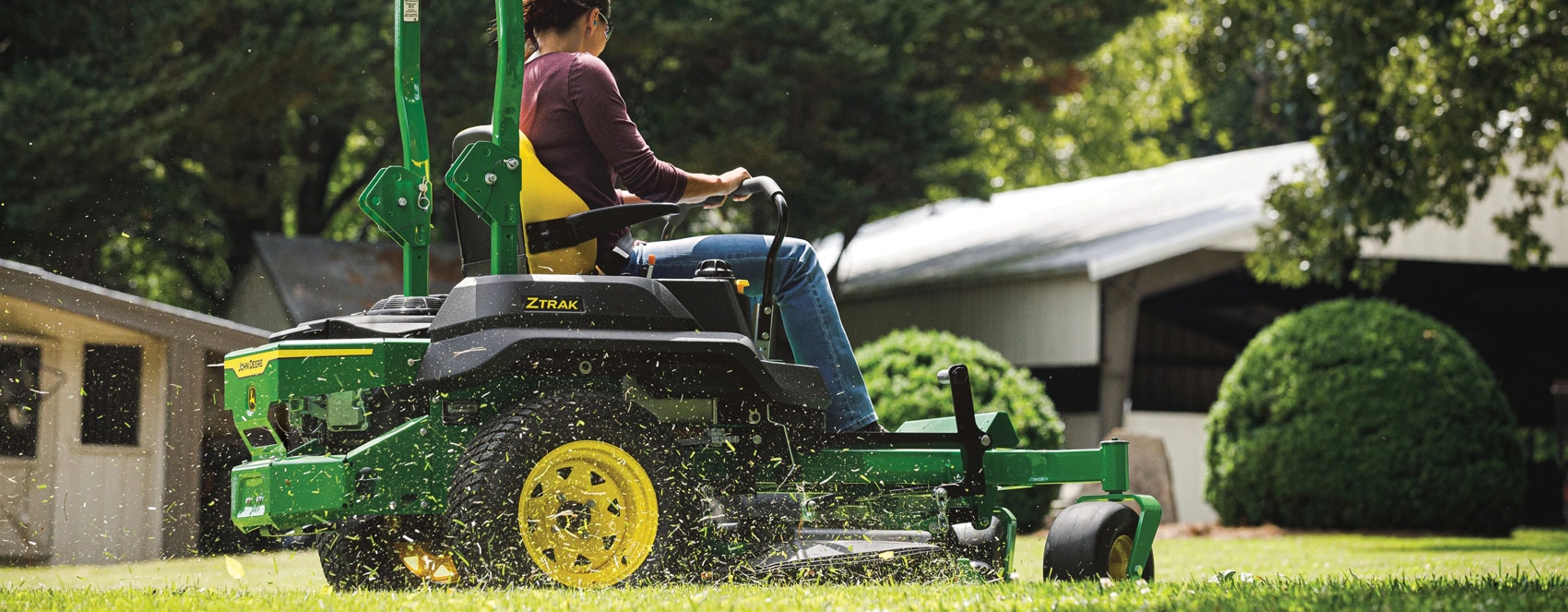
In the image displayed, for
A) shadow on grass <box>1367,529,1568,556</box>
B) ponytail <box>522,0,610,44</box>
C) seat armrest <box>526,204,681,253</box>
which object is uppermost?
ponytail <box>522,0,610,44</box>

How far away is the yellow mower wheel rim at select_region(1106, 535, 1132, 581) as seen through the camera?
19.6 feet

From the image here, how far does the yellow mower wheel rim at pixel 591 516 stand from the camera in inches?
194

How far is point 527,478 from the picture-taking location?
190 inches

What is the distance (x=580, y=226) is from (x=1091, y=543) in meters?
2.00

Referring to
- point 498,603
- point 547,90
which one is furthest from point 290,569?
point 498,603

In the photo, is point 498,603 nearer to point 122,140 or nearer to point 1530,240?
point 122,140

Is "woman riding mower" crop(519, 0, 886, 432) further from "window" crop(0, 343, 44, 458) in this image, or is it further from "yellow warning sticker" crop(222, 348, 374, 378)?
"window" crop(0, 343, 44, 458)

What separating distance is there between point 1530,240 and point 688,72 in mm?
7681

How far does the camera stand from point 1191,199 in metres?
20.3

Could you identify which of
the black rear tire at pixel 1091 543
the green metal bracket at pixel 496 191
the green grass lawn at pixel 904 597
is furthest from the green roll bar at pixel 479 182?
the black rear tire at pixel 1091 543

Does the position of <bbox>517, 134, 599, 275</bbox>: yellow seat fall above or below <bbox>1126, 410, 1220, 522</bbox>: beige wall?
above

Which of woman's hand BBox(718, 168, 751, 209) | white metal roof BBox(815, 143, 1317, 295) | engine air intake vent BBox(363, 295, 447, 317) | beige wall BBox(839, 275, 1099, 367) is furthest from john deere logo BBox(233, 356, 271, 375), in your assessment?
beige wall BBox(839, 275, 1099, 367)

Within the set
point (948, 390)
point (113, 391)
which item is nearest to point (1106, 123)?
point (948, 390)

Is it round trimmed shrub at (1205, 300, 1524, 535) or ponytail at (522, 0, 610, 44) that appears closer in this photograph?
ponytail at (522, 0, 610, 44)
